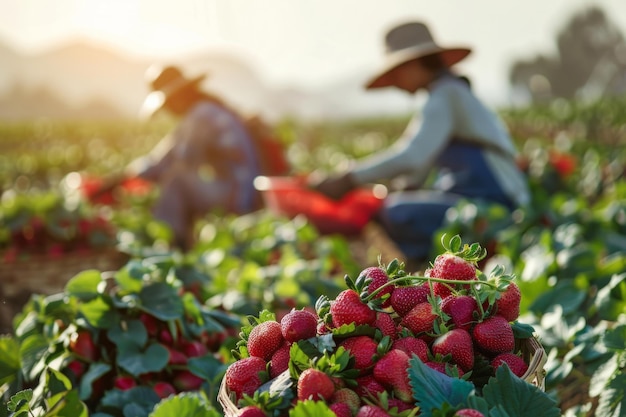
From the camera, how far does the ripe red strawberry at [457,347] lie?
144 cm

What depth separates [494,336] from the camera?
1481mm

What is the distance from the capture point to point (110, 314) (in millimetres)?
2275

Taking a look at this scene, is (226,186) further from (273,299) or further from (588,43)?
(588,43)

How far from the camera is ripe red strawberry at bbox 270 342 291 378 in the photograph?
4.83 feet

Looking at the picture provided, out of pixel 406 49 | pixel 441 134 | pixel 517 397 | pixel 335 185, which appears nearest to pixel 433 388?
pixel 517 397

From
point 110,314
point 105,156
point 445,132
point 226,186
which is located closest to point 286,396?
point 110,314

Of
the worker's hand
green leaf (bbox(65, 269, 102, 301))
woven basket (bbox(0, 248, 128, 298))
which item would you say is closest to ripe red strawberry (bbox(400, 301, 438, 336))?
green leaf (bbox(65, 269, 102, 301))

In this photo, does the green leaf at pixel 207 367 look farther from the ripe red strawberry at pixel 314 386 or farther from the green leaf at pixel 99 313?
the ripe red strawberry at pixel 314 386

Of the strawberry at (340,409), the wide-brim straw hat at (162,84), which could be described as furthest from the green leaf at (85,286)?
the wide-brim straw hat at (162,84)

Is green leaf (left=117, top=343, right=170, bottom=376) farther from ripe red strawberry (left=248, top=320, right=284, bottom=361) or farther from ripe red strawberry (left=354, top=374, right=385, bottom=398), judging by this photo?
ripe red strawberry (left=354, top=374, right=385, bottom=398)

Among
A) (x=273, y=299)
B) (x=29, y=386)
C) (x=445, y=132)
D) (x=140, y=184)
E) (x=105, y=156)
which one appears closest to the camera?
(x=29, y=386)

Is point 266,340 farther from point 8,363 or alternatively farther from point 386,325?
point 8,363

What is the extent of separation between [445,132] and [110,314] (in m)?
2.47

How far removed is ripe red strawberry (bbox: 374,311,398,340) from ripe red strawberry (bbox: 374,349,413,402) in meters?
0.09
